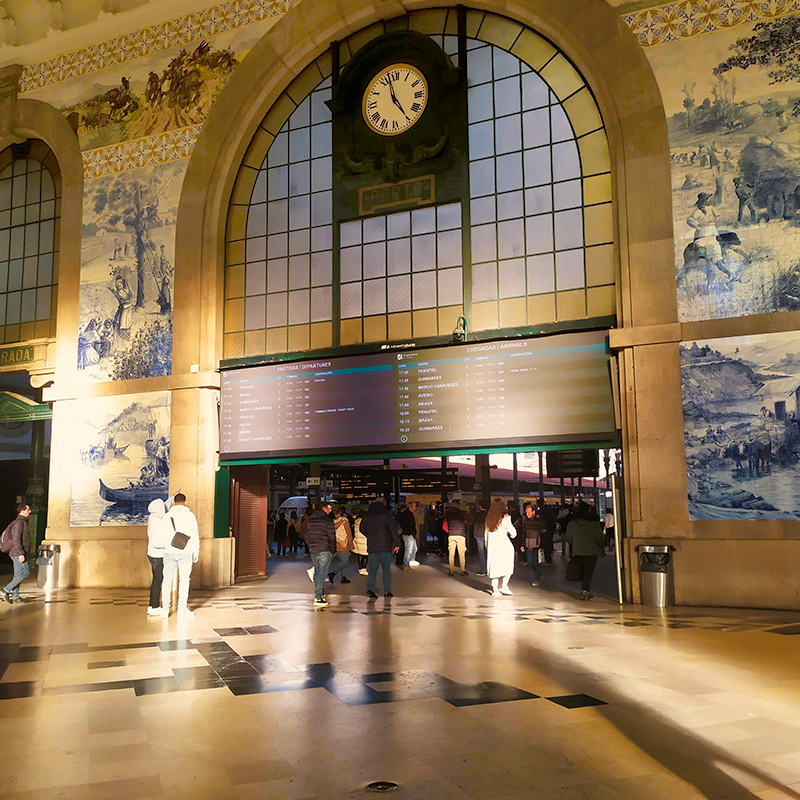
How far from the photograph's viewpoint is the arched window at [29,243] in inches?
769

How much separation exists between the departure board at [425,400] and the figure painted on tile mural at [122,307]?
275 cm

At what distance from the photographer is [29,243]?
19953 mm

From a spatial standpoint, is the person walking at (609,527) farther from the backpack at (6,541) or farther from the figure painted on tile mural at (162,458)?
the backpack at (6,541)

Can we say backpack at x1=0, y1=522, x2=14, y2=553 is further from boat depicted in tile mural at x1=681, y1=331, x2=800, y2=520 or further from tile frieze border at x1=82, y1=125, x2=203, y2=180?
boat depicted in tile mural at x1=681, y1=331, x2=800, y2=520

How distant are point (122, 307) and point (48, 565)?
5.74 metres

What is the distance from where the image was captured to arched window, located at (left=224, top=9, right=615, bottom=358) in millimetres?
14570

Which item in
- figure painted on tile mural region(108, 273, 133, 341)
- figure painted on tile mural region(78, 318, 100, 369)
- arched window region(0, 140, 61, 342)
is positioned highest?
arched window region(0, 140, 61, 342)

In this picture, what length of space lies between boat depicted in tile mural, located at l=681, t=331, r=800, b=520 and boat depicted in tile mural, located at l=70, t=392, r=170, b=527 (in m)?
10.5

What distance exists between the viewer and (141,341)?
1755cm

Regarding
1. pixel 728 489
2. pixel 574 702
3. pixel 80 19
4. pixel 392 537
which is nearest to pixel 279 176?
pixel 80 19

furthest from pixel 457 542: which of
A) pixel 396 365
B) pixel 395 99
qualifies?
pixel 395 99

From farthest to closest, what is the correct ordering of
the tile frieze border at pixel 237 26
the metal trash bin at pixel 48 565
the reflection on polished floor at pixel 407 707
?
1. the metal trash bin at pixel 48 565
2. the tile frieze border at pixel 237 26
3. the reflection on polished floor at pixel 407 707

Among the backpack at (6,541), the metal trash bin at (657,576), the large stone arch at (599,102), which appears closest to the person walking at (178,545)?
the backpack at (6,541)

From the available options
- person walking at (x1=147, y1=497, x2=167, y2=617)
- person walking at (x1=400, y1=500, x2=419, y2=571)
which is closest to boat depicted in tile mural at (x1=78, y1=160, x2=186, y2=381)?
person walking at (x1=147, y1=497, x2=167, y2=617)
